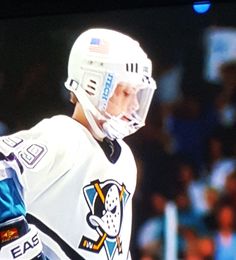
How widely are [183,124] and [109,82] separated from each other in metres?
0.26

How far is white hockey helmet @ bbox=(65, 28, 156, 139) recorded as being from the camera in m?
2.53

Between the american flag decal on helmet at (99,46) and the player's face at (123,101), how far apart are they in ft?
0.34

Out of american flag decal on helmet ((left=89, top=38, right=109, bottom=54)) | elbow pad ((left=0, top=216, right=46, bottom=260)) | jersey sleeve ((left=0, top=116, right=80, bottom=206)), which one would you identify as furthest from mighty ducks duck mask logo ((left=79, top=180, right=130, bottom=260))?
american flag decal on helmet ((left=89, top=38, right=109, bottom=54))

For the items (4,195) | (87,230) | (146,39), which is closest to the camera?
(4,195)

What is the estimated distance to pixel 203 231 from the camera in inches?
101

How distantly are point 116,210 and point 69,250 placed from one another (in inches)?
6.9

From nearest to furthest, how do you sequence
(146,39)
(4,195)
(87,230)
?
(4,195)
(87,230)
(146,39)

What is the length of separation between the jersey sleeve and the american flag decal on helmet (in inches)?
8.6

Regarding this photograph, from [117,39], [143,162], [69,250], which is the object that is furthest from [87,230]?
[117,39]

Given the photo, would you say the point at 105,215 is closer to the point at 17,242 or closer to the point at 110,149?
the point at 110,149

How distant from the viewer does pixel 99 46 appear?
8.39ft

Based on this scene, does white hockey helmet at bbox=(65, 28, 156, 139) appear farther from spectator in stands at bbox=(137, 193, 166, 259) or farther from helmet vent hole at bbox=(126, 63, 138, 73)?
spectator in stands at bbox=(137, 193, 166, 259)

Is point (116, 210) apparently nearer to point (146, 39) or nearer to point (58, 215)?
point (58, 215)

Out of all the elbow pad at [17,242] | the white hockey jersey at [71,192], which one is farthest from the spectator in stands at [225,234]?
the elbow pad at [17,242]
